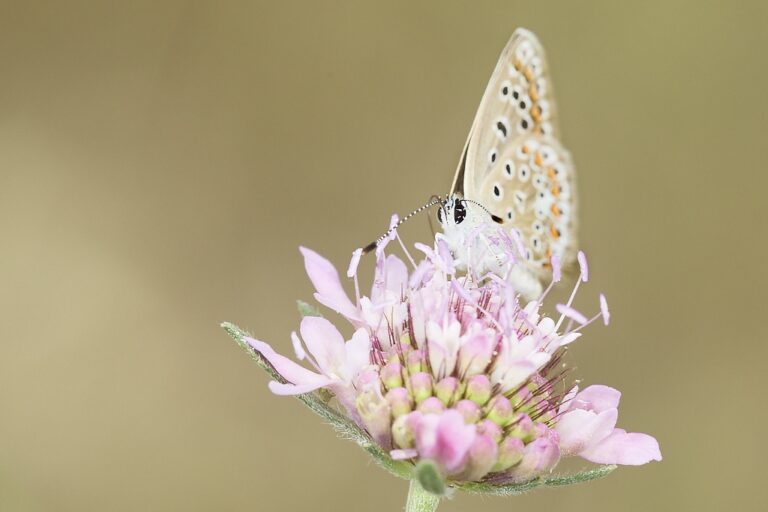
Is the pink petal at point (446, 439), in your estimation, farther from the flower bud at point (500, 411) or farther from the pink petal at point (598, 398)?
the pink petal at point (598, 398)

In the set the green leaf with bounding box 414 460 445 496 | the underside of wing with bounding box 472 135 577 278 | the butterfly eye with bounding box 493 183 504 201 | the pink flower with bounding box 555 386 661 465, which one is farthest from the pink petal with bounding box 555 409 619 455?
the butterfly eye with bounding box 493 183 504 201

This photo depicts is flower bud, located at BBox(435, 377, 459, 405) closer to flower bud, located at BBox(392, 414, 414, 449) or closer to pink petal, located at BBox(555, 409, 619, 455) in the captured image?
flower bud, located at BBox(392, 414, 414, 449)

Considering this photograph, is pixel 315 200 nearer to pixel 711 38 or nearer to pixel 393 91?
pixel 393 91

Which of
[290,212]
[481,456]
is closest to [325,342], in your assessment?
[481,456]

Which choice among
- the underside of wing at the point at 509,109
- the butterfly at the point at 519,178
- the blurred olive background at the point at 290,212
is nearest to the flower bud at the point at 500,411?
the butterfly at the point at 519,178

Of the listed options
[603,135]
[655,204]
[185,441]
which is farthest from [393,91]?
[185,441]

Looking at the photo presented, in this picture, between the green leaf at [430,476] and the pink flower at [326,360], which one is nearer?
the green leaf at [430,476]

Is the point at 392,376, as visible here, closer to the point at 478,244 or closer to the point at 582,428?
the point at 582,428
